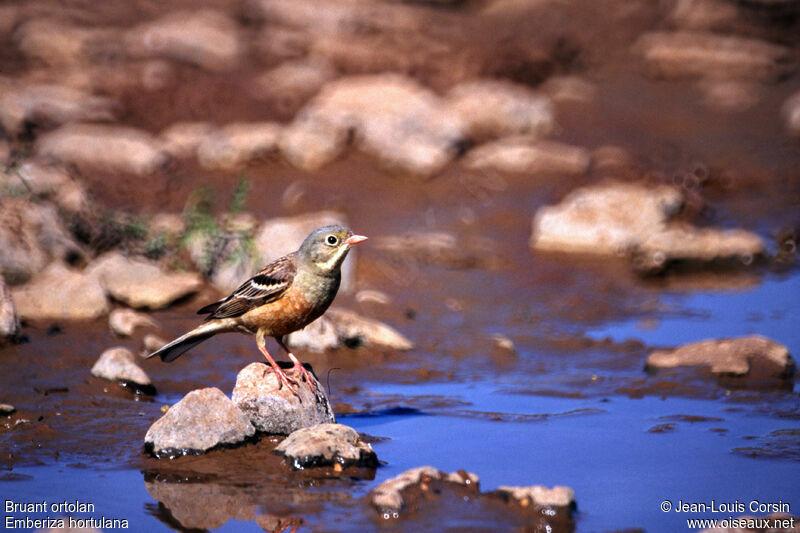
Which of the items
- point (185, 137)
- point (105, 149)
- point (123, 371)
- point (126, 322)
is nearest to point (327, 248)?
point (123, 371)

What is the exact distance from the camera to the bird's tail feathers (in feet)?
27.9

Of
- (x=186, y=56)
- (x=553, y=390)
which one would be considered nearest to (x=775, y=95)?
(x=186, y=56)

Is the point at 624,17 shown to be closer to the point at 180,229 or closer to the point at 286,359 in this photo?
the point at 180,229

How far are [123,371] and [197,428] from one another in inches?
82.2

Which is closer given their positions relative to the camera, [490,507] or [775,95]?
[490,507]

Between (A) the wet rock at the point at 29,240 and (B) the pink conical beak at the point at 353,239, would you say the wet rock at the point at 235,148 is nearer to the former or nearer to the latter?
(A) the wet rock at the point at 29,240

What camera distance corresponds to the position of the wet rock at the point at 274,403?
769 centimetres

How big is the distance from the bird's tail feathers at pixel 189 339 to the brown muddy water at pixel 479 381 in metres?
0.51

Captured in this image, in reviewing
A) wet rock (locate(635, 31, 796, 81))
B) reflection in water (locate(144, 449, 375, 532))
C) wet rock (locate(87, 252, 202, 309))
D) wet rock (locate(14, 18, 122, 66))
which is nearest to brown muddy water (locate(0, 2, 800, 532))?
reflection in water (locate(144, 449, 375, 532))

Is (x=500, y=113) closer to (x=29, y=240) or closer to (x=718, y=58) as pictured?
(x=718, y=58)

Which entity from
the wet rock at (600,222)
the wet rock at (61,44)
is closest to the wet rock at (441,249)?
the wet rock at (600,222)

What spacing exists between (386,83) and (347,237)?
11682mm

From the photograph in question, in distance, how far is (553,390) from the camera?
980 cm

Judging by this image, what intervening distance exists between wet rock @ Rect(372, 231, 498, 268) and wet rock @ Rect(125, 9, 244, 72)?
8.38m
